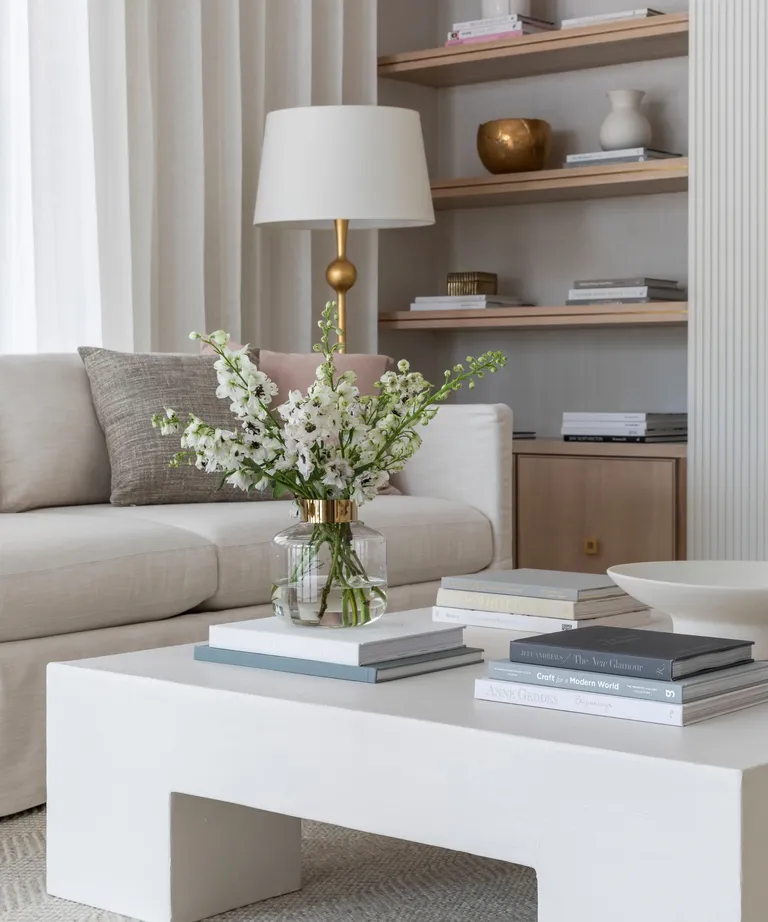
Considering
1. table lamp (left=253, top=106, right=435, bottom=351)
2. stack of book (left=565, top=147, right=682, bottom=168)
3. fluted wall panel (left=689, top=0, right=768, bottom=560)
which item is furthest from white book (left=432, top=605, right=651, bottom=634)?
stack of book (left=565, top=147, right=682, bottom=168)

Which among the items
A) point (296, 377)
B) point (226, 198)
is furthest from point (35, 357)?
point (226, 198)

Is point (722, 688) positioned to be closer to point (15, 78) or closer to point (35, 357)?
point (35, 357)

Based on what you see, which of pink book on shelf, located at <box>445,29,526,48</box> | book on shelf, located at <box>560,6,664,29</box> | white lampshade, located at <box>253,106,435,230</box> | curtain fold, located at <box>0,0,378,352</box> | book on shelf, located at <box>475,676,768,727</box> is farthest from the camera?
pink book on shelf, located at <box>445,29,526,48</box>

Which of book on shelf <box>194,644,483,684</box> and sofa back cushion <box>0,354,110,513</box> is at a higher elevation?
sofa back cushion <box>0,354,110,513</box>

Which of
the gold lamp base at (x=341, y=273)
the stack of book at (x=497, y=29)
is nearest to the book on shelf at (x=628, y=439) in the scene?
the gold lamp base at (x=341, y=273)

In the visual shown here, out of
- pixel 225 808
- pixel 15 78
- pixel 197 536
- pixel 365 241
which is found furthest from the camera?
pixel 365 241

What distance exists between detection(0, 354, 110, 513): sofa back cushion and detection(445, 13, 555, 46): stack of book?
2.09 metres

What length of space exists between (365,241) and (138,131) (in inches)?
38.7

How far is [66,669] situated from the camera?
1688 millimetres

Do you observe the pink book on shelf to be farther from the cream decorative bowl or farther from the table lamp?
the cream decorative bowl

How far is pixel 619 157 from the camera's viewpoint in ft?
14.0

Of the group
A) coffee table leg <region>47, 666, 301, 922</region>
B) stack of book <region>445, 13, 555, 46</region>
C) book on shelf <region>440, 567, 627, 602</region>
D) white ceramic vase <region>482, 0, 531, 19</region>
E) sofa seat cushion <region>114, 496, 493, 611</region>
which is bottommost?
coffee table leg <region>47, 666, 301, 922</region>

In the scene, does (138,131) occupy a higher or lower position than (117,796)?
higher

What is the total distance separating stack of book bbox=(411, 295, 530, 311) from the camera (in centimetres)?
454
